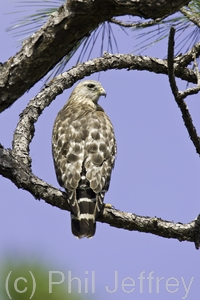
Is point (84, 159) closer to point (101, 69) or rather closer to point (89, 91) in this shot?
point (101, 69)

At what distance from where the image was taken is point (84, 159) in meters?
5.12

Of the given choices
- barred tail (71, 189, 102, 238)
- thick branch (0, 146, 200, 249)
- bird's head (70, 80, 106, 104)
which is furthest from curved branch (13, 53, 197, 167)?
thick branch (0, 146, 200, 249)

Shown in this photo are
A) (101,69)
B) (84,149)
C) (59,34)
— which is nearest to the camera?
(59,34)

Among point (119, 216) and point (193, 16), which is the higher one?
point (193, 16)

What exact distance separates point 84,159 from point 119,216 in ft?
3.22

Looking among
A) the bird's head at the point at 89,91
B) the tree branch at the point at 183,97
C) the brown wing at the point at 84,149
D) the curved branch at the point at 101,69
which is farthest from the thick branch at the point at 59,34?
the bird's head at the point at 89,91

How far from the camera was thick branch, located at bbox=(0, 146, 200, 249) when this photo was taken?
13.7ft

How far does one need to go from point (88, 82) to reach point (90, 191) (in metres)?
2.26

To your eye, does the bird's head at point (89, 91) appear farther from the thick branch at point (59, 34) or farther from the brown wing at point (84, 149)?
the thick branch at point (59, 34)

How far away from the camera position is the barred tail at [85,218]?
463 centimetres

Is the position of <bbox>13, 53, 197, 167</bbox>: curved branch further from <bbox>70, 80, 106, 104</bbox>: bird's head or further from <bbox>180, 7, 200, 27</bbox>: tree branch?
<bbox>70, 80, 106, 104</bbox>: bird's head

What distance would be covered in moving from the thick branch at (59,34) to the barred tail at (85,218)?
4.42ft

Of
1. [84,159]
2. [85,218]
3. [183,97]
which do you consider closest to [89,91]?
[84,159]

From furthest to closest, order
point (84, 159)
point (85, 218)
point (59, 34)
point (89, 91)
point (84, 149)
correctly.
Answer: point (89, 91) → point (84, 149) → point (84, 159) → point (85, 218) → point (59, 34)
